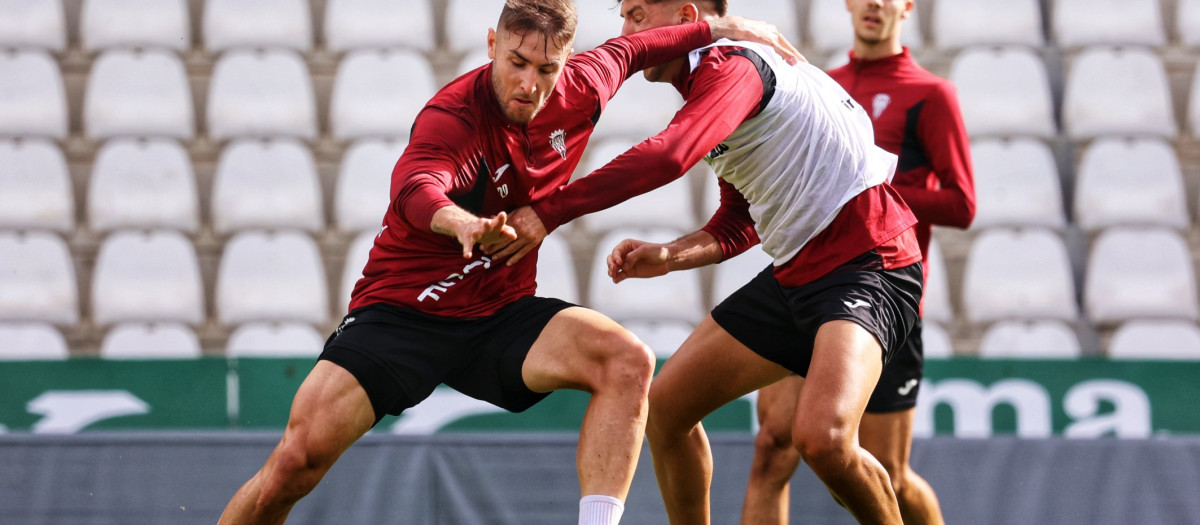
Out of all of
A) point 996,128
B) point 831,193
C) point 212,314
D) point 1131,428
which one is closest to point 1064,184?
point 996,128

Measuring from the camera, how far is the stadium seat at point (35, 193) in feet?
23.4

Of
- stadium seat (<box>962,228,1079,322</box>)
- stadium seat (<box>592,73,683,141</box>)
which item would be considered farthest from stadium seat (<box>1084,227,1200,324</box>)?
stadium seat (<box>592,73,683,141</box>)

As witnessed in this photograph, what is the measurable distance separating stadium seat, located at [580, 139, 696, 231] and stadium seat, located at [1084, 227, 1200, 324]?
2.39m

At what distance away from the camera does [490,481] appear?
483 centimetres

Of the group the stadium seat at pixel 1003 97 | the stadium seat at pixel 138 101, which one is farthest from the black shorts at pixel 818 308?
the stadium seat at pixel 138 101

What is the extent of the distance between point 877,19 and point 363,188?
3632 mm

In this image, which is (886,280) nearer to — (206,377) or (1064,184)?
(206,377)

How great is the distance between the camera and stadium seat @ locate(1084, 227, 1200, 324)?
6992 mm

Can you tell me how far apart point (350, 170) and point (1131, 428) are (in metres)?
4.47

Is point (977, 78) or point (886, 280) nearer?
point (886, 280)

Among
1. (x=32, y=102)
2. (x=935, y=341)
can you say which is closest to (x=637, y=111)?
(x=935, y=341)

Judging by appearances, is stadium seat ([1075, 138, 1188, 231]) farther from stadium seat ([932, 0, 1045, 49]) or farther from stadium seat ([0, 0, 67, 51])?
stadium seat ([0, 0, 67, 51])

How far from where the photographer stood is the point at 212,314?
7.14 metres

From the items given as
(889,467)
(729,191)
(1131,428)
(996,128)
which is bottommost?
(1131,428)
